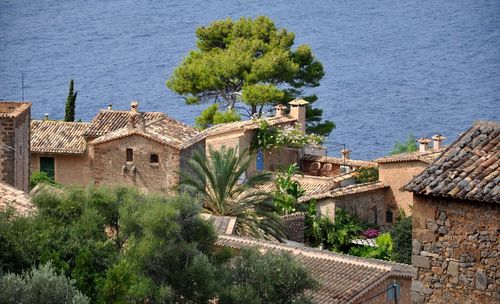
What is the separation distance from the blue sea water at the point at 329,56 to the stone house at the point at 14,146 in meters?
42.2

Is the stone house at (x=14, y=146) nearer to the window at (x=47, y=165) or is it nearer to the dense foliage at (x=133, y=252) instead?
the dense foliage at (x=133, y=252)

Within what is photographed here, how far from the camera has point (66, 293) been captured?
47.9ft

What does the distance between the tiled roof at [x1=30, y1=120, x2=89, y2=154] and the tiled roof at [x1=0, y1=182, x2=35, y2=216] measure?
71.5 ft

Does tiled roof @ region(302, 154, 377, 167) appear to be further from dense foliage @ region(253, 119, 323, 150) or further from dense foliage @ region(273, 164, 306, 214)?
dense foliage @ region(273, 164, 306, 214)

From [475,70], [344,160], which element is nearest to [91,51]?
[475,70]

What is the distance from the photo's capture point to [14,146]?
30750mm

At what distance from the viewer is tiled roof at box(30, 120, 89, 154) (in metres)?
43.9

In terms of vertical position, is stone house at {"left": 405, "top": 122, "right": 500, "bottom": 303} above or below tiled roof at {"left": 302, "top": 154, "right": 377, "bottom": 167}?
below

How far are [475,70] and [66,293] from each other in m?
108

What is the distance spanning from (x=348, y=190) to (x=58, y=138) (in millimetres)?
9783

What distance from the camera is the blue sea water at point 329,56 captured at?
97.2 metres

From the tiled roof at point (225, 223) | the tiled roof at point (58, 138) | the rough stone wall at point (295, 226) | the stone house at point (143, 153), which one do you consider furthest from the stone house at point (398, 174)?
the tiled roof at point (225, 223)

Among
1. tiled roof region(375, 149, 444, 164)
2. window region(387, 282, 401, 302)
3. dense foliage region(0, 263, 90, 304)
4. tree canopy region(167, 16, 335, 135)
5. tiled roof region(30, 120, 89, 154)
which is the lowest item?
window region(387, 282, 401, 302)

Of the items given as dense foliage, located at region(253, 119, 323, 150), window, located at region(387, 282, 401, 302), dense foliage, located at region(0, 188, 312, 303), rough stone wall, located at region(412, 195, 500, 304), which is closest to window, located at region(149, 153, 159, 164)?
dense foliage, located at region(253, 119, 323, 150)
